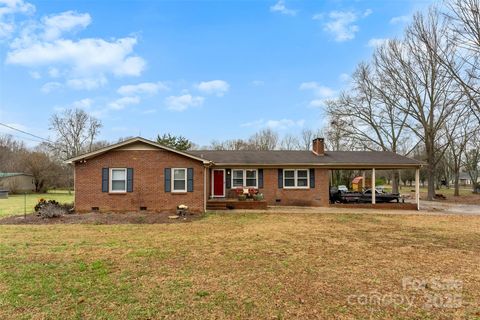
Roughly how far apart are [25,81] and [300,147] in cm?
4120

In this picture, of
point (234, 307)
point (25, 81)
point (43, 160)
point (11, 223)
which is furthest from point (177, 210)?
point (43, 160)

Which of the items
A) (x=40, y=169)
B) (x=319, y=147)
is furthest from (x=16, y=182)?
(x=319, y=147)

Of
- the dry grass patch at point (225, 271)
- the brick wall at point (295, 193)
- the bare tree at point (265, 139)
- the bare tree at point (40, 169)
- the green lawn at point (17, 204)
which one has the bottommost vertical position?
the green lawn at point (17, 204)

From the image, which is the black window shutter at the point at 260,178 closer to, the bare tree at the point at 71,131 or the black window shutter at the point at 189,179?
the black window shutter at the point at 189,179

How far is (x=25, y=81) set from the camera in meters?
21.2

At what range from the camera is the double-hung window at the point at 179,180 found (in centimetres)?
1619

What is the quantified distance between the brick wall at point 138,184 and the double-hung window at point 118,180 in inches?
10.0

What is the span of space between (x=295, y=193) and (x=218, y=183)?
16.0 feet

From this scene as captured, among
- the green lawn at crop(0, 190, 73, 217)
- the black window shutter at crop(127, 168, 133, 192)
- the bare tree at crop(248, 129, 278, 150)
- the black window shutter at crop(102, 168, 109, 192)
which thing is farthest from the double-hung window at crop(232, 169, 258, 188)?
the bare tree at crop(248, 129, 278, 150)

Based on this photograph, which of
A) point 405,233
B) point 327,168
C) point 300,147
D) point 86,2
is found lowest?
point 405,233

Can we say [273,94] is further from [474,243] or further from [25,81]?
[474,243]

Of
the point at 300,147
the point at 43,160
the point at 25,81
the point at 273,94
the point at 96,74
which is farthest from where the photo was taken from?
the point at 300,147

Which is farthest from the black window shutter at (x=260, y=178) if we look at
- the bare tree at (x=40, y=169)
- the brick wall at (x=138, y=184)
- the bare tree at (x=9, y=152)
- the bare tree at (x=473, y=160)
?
the bare tree at (x=9, y=152)

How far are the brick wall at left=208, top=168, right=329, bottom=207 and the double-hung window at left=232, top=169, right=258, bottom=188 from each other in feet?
2.03
